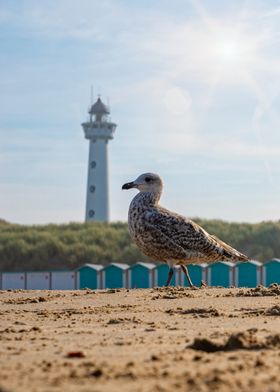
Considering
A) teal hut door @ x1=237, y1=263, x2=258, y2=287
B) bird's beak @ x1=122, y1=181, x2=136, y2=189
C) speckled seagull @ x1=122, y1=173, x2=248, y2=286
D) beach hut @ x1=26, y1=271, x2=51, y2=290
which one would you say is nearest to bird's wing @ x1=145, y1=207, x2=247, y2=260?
speckled seagull @ x1=122, y1=173, x2=248, y2=286

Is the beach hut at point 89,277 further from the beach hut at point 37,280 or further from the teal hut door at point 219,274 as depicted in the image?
the teal hut door at point 219,274

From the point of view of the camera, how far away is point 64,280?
135 ft

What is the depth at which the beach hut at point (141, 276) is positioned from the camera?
38031mm

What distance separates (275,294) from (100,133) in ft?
241

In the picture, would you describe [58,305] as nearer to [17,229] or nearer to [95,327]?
[95,327]

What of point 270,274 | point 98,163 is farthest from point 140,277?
point 98,163

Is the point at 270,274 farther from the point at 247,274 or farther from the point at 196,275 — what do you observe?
the point at 196,275

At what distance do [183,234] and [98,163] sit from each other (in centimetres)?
6855

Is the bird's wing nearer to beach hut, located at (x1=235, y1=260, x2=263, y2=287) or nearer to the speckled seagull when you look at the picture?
the speckled seagull

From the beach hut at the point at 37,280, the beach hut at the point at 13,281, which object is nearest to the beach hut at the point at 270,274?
the beach hut at the point at 37,280

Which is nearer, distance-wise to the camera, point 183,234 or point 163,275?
point 183,234

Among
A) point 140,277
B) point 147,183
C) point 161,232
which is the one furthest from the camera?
point 140,277

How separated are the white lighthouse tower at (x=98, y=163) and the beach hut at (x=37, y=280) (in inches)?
1479

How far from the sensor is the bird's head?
1361cm
